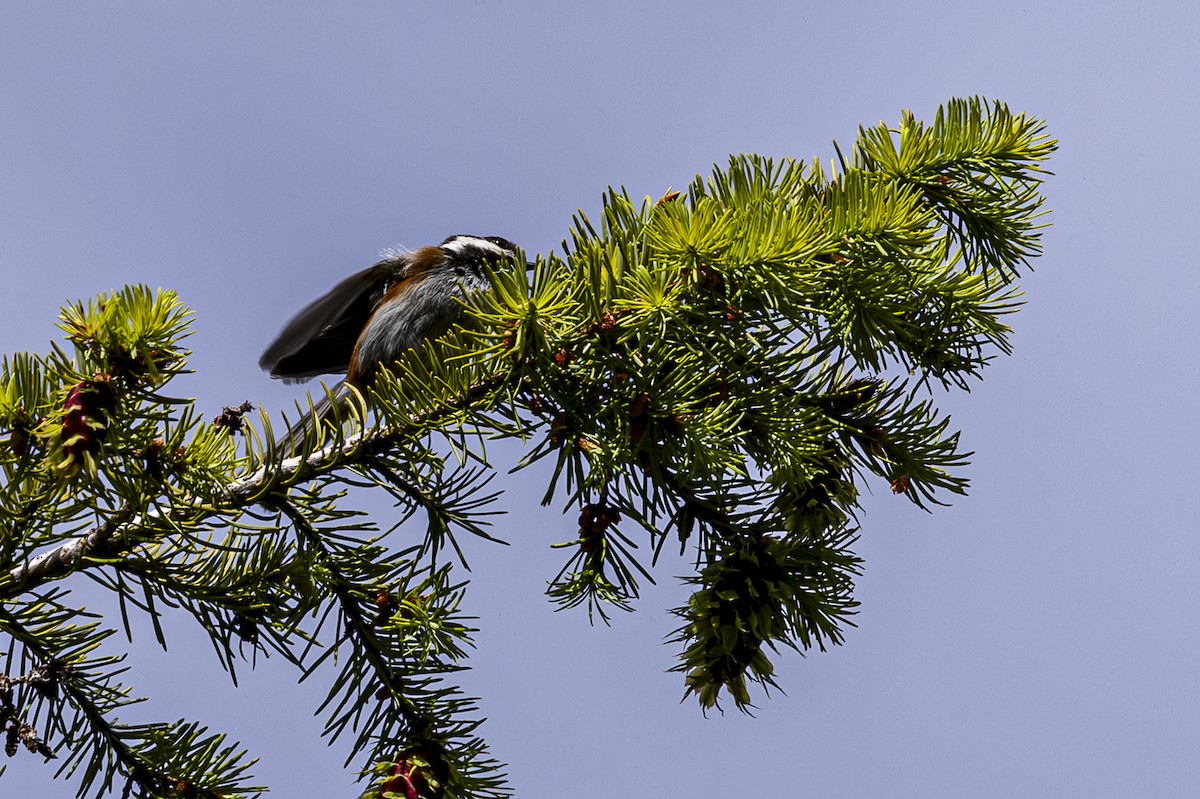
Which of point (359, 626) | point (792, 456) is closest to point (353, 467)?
point (359, 626)

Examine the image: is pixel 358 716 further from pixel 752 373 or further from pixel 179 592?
pixel 752 373

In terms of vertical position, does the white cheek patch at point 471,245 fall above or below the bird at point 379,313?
above

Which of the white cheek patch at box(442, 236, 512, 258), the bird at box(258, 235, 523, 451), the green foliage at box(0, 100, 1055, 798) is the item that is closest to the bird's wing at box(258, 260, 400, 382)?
the bird at box(258, 235, 523, 451)

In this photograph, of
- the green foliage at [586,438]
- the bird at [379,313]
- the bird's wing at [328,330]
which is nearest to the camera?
the green foliage at [586,438]

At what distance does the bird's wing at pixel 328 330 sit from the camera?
144 inches

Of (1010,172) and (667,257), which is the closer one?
(667,257)

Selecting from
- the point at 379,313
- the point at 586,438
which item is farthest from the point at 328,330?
the point at 586,438

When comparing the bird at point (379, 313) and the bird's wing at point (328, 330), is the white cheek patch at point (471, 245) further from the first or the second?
the bird's wing at point (328, 330)

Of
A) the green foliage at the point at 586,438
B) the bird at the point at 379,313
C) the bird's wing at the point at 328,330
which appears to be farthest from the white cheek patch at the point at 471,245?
the green foliage at the point at 586,438

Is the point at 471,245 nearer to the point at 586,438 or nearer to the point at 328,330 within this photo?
the point at 328,330

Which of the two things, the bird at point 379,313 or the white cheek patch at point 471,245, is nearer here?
the bird at point 379,313

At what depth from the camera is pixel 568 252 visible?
175cm

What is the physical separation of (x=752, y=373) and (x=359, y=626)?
85cm

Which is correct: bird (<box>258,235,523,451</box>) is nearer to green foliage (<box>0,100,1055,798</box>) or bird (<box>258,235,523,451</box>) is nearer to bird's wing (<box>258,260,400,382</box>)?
bird's wing (<box>258,260,400,382</box>)
